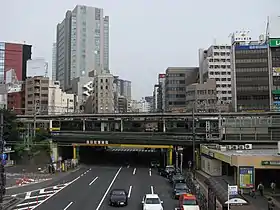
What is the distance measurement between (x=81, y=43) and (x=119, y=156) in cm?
8842

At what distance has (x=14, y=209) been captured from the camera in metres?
24.3

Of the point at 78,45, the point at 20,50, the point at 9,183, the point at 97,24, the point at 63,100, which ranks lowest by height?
the point at 9,183

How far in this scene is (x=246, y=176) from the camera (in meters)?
26.2

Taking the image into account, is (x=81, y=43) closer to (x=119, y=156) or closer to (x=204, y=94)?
(x=204, y=94)

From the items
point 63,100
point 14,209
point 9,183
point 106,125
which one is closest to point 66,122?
point 106,125

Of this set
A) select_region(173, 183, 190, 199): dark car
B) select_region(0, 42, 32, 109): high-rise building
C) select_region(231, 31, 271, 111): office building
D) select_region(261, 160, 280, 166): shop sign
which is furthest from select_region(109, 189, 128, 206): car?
select_region(0, 42, 32, 109): high-rise building

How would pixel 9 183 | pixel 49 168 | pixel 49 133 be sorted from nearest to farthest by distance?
pixel 9 183 → pixel 49 168 → pixel 49 133

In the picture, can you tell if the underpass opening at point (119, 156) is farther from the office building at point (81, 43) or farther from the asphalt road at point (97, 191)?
the office building at point (81, 43)

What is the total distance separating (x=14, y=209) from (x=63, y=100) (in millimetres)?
78642

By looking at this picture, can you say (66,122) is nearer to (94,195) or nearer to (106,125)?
(106,125)

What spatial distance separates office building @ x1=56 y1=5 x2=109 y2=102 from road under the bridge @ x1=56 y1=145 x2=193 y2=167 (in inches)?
2891

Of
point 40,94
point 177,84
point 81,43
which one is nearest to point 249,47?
point 177,84

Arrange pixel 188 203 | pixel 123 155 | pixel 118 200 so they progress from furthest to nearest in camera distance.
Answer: pixel 123 155 < pixel 118 200 < pixel 188 203

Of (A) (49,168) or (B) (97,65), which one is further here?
(B) (97,65)
